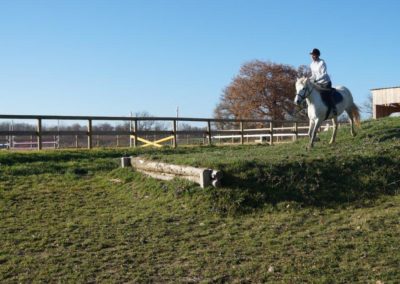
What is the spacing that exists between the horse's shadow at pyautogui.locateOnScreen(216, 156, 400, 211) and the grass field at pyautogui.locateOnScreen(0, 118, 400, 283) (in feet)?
0.07

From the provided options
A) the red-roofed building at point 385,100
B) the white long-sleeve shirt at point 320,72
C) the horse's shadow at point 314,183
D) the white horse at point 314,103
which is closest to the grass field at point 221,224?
the horse's shadow at point 314,183

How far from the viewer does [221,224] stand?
28.1 ft

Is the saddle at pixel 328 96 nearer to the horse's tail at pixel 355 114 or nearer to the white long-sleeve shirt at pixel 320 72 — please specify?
the white long-sleeve shirt at pixel 320 72

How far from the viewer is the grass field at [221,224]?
21.2 ft

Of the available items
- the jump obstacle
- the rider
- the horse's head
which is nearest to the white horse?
the horse's head

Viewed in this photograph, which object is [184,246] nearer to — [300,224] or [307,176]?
[300,224]

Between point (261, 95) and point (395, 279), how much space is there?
2037 inches

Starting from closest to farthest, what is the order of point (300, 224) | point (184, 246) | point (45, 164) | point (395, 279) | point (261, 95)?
1. point (395, 279)
2. point (184, 246)
3. point (300, 224)
4. point (45, 164)
5. point (261, 95)

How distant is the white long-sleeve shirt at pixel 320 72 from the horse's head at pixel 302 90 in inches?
22.9

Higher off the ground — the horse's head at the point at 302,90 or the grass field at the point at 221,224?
the horse's head at the point at 302,90

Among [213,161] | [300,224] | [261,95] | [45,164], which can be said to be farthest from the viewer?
Result: [261,95]

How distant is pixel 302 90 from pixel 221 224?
5.88m

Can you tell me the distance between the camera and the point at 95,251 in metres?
7.53

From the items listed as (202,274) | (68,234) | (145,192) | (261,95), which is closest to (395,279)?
(202,274)
